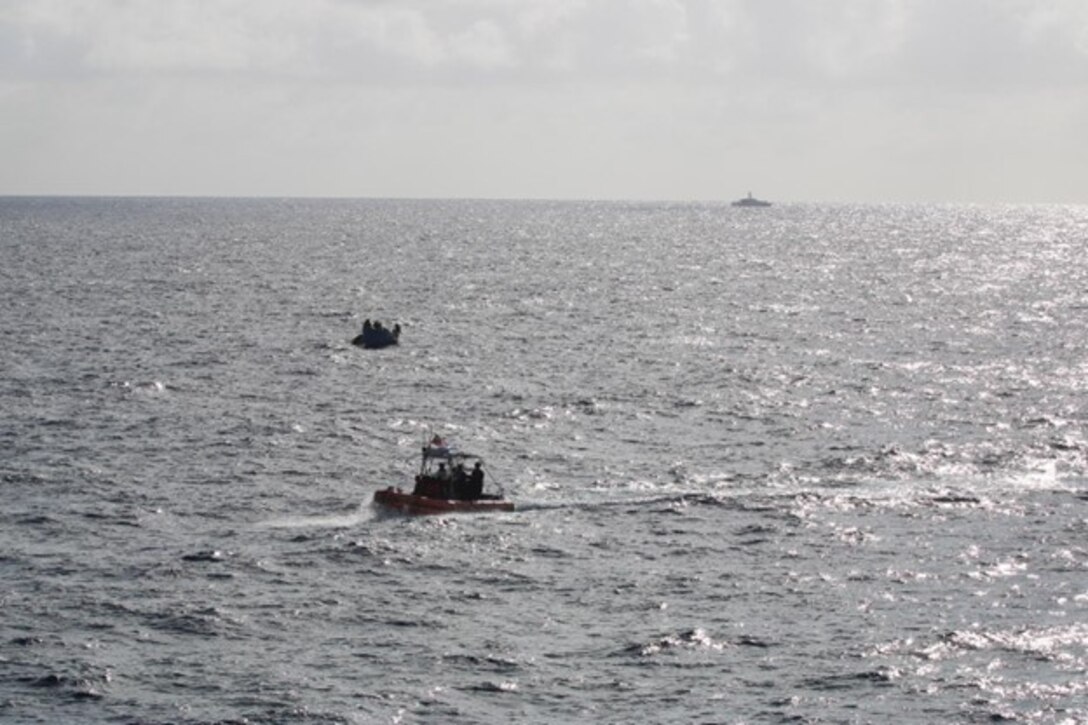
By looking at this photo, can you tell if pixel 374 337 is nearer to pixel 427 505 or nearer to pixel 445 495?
pixel 445 495

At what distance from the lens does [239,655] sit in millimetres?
52844

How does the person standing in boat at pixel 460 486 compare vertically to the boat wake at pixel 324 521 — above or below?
above

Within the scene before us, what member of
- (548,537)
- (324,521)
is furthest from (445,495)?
(548,537)

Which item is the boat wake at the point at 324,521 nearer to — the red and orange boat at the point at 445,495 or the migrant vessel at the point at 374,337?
the red and orange boat at the point at 445,495

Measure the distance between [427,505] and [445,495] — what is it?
4.54 ft

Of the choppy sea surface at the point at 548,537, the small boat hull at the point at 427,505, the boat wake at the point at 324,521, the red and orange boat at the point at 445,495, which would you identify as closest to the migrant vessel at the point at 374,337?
the choppy sea surface at the point at 548,537

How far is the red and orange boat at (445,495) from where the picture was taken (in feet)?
236

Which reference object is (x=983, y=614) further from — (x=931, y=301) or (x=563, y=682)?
(x=931, y=301)

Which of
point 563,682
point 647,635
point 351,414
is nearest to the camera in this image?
point 563,682

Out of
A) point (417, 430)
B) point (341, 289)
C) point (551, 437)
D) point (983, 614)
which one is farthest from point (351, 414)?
point (341, 289)

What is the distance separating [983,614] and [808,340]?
83423 millimetres

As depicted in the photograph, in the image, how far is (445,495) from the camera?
73.0 metres

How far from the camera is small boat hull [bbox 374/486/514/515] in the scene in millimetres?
71875

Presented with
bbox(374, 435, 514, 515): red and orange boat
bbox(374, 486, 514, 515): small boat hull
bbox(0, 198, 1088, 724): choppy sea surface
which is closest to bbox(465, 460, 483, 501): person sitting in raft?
bbox(374, 435, 514, 515): red and orange boat
